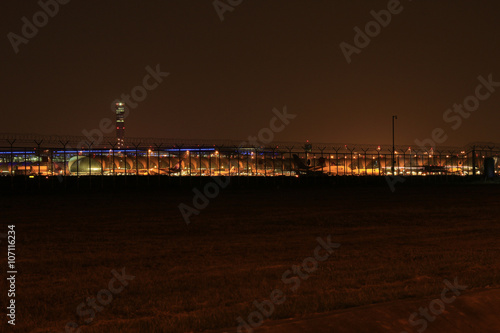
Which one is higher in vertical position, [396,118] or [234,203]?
[396,118]

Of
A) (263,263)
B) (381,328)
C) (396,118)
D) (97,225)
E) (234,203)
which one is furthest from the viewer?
(396,118)

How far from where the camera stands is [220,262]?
944 centimetres

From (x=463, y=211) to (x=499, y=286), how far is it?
13.4 metres

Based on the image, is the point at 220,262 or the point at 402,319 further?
the point at 220,262

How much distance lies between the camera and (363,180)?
46.1 meters

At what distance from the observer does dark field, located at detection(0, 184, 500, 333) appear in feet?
21.4

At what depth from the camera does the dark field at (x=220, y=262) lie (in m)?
6.52

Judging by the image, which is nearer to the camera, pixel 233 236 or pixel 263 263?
A: pixel 263 263

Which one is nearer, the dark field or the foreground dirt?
the foreground dirt

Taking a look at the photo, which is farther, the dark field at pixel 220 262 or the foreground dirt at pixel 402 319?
the dark field at pixel 220 262

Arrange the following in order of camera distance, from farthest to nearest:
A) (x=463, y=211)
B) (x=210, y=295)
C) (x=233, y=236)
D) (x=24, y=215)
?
(x=463, y=211) < (x=24, y=215) < (x=233, y=236) < (x=210, y=295)

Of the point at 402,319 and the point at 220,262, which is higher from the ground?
the point at 220,262

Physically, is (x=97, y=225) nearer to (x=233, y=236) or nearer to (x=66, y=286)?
(x=233, y=236)

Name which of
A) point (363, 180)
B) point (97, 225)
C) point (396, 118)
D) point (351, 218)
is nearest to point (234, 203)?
point (351, 218)
